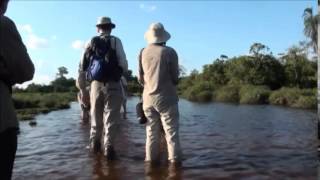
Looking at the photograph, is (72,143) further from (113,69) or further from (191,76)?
(191,76)

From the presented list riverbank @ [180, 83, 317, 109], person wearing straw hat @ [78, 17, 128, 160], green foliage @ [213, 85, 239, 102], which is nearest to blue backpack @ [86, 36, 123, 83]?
person wearing straw hat @ [78, 17, 128, 160]

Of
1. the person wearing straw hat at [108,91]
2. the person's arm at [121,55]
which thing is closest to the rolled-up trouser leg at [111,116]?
the person wearing straw hat at [108,91]

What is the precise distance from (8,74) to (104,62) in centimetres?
421

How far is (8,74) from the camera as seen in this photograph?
11.6 ft

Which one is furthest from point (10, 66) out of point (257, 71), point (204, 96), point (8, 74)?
point (257, 71)

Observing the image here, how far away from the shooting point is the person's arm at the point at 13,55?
11.6ft

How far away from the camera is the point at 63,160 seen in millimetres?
8125

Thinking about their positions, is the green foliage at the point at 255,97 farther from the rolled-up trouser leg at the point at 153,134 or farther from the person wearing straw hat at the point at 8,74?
the person wearing straw hat at the point at 8,74

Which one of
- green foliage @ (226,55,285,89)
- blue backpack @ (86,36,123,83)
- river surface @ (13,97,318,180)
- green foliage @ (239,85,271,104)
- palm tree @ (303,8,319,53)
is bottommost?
river surface @ (13,97,318,180)

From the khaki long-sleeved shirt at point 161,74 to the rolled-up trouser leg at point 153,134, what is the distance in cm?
15

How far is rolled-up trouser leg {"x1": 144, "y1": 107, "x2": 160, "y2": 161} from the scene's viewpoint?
24.4 feet

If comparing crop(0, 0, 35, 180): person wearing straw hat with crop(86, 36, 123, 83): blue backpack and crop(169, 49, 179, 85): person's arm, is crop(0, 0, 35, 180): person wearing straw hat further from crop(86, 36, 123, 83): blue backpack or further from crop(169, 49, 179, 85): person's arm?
crop(86, 36, 123, 83): blue backpack

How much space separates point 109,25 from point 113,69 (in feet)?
2.25

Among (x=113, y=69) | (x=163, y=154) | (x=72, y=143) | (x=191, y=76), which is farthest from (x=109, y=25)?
(x=191, y=76)
